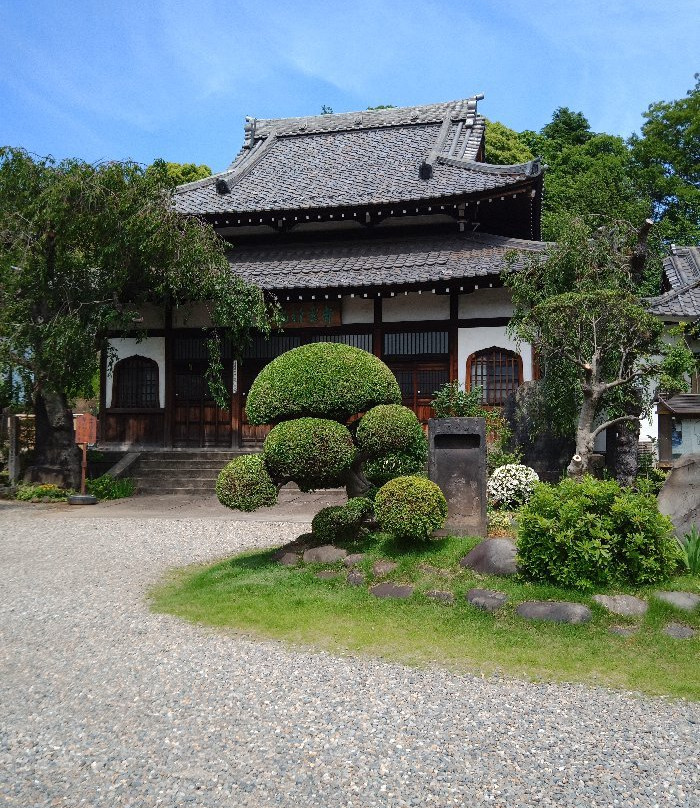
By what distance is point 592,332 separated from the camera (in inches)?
441

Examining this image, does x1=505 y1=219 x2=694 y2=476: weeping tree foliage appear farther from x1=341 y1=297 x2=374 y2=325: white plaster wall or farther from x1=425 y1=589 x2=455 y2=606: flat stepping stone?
x1=341 y1=297 x2=374 y2=325: white plaster wall

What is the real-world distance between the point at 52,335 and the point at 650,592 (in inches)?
502

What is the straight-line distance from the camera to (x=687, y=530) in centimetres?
725

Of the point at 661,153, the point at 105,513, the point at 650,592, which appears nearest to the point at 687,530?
the point at 650,592

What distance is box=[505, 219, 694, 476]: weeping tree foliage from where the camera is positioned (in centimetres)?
1080

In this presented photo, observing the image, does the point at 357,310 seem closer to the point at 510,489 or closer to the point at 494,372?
the point at 494,372

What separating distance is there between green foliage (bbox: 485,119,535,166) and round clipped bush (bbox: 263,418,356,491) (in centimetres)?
2860

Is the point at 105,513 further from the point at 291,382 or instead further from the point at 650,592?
the point at 650,592

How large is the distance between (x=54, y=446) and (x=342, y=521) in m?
10.7

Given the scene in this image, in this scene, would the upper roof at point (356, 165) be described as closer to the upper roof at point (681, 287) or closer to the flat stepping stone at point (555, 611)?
the upper roof at point (681, 287)

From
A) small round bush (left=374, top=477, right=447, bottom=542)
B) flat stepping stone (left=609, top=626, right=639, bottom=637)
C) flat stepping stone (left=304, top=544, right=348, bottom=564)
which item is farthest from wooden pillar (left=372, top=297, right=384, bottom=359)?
flat stepping stone (left=609, top=626, right=639, bottom=637)

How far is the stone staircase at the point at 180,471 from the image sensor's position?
16.7 metres

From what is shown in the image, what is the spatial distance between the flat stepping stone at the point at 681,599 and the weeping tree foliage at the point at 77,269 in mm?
11963

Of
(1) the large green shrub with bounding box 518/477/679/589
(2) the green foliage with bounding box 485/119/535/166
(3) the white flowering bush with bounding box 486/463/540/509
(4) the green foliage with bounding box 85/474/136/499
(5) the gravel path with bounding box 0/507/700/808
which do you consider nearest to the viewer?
(5) the gravel path with bounding box 0/507/700/808
